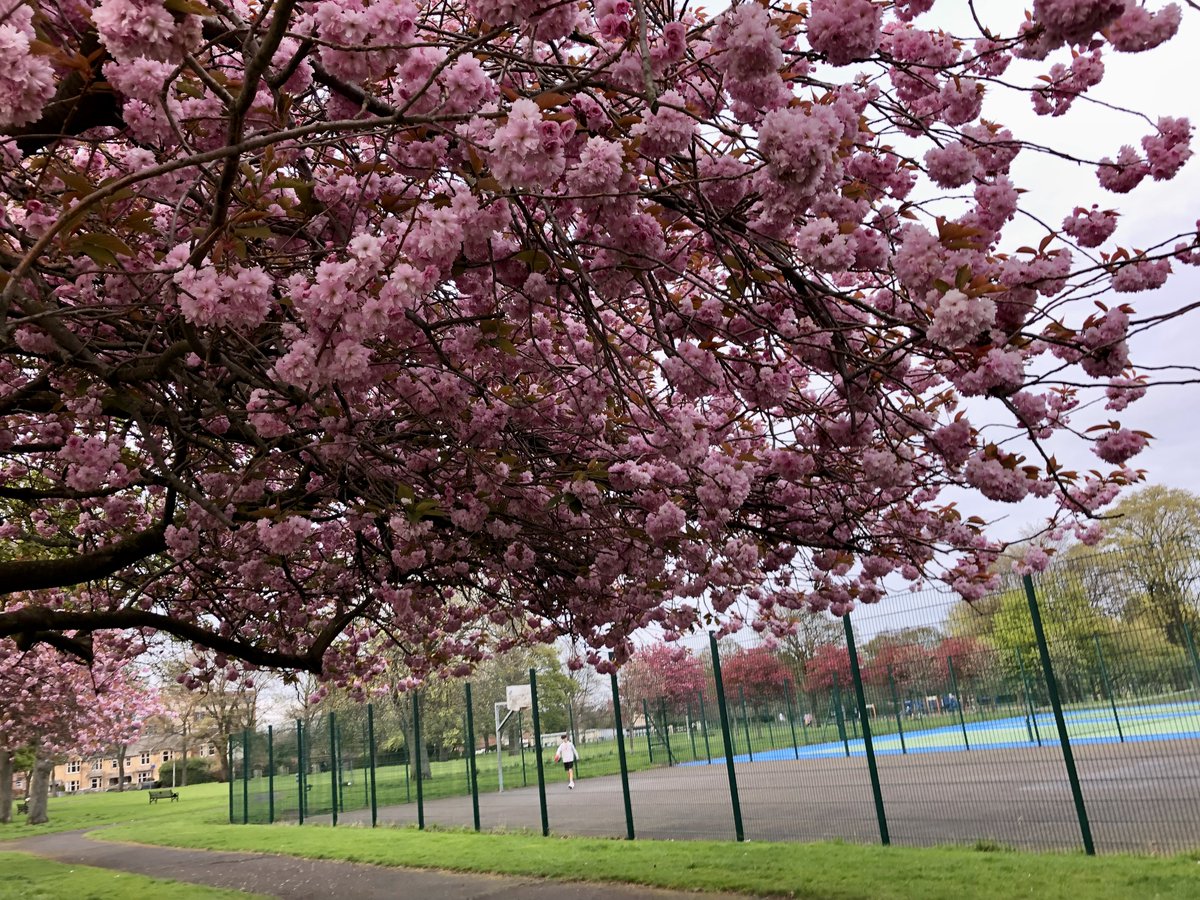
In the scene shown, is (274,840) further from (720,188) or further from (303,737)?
(720,188)

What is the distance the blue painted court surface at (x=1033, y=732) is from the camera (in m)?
5.98

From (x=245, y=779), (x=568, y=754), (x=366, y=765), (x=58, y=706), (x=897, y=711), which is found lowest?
(x=568, y=754)

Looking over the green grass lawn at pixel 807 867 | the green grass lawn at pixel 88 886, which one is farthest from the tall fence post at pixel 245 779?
the green grass lawn at pixel 807 867

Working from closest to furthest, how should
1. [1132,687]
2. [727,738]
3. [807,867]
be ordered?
[1132,687], [807,867], [727,738]

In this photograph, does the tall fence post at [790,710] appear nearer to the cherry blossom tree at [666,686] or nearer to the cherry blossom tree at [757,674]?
the cherry blossom tree at [757,674]

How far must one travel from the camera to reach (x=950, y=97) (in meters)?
3.54

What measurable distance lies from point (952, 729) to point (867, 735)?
2.88ft

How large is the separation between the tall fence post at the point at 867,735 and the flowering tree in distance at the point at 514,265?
7.86ft

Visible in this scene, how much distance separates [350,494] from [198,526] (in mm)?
894

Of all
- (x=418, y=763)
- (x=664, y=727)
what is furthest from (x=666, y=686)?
(x=418, y=763)

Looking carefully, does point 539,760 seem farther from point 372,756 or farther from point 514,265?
point 514,265

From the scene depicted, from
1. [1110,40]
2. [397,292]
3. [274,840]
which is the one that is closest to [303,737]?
[274,840]

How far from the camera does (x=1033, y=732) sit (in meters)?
6.80

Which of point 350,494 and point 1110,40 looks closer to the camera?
point 1110,40
